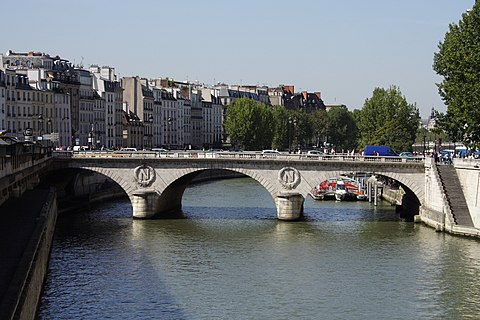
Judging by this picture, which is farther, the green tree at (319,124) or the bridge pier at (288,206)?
the green tree at (319,124)

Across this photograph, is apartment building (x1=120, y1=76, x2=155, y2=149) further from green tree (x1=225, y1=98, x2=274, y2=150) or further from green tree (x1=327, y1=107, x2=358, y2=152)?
green tree (x1=327, y1=107, x2=358, y2=152)

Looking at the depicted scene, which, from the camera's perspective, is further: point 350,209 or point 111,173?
point 350,209

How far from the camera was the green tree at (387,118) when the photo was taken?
387 ft

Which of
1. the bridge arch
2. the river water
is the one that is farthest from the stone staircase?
the bridge arch

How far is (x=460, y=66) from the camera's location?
69625 millimetres

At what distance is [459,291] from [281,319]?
9.76 meters

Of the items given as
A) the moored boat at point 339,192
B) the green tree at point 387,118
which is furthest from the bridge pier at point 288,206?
the green tree at point 387,118

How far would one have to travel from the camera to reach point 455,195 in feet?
205

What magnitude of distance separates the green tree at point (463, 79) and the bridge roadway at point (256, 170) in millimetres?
4676

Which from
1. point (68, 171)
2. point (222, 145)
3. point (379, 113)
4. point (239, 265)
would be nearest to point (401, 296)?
point (239, 265)

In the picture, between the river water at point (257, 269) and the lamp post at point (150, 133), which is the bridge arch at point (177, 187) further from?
the lamp post at point (150, 133)

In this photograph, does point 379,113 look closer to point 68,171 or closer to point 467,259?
point 68,171

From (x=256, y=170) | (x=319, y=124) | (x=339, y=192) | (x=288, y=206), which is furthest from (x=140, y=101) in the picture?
(x=288, y=206)

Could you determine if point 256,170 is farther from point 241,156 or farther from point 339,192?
point 339,192
